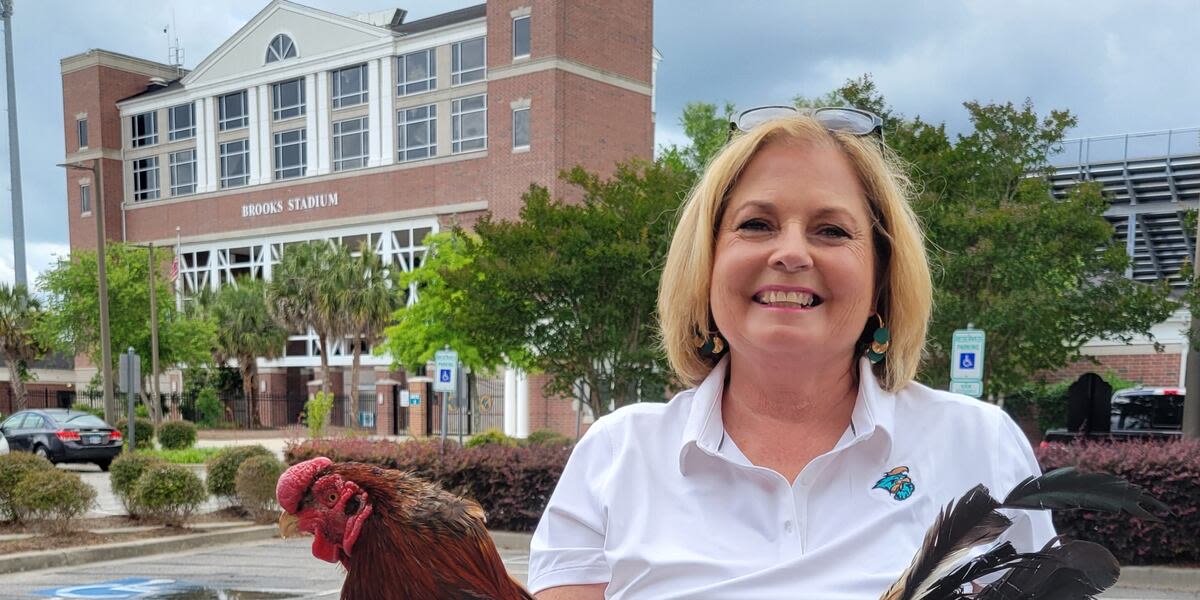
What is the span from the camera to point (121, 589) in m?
9.93

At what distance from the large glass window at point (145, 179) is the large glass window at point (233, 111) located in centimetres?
625

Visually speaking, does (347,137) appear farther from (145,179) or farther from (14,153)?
(14,153)

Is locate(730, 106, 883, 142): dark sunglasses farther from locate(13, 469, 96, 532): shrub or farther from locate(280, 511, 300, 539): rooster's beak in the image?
locate(13, 469, 96, 532): shrub

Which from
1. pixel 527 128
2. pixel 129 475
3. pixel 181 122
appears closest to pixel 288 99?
pixel 181 122

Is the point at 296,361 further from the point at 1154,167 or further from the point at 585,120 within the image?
the point at 1154,167

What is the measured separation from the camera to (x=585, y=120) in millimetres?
38906

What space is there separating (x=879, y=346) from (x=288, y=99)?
163ft

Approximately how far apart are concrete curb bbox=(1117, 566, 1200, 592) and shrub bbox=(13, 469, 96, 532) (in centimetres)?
1179

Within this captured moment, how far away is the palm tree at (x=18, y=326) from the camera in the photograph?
42.3 meters

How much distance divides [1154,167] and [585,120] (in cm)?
2277

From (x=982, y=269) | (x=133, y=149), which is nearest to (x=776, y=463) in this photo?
(x=982, y=269)

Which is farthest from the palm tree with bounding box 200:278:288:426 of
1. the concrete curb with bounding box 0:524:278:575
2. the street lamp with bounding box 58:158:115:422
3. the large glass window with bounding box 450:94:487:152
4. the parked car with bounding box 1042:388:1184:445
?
the parked car with bounding box 1042:388:1184:445

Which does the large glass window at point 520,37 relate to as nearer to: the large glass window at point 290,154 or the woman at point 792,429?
the large glass window at point 290,154

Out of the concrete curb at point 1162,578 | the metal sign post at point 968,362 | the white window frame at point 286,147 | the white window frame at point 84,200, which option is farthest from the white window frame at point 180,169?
the concrete curb at point 1162,578
